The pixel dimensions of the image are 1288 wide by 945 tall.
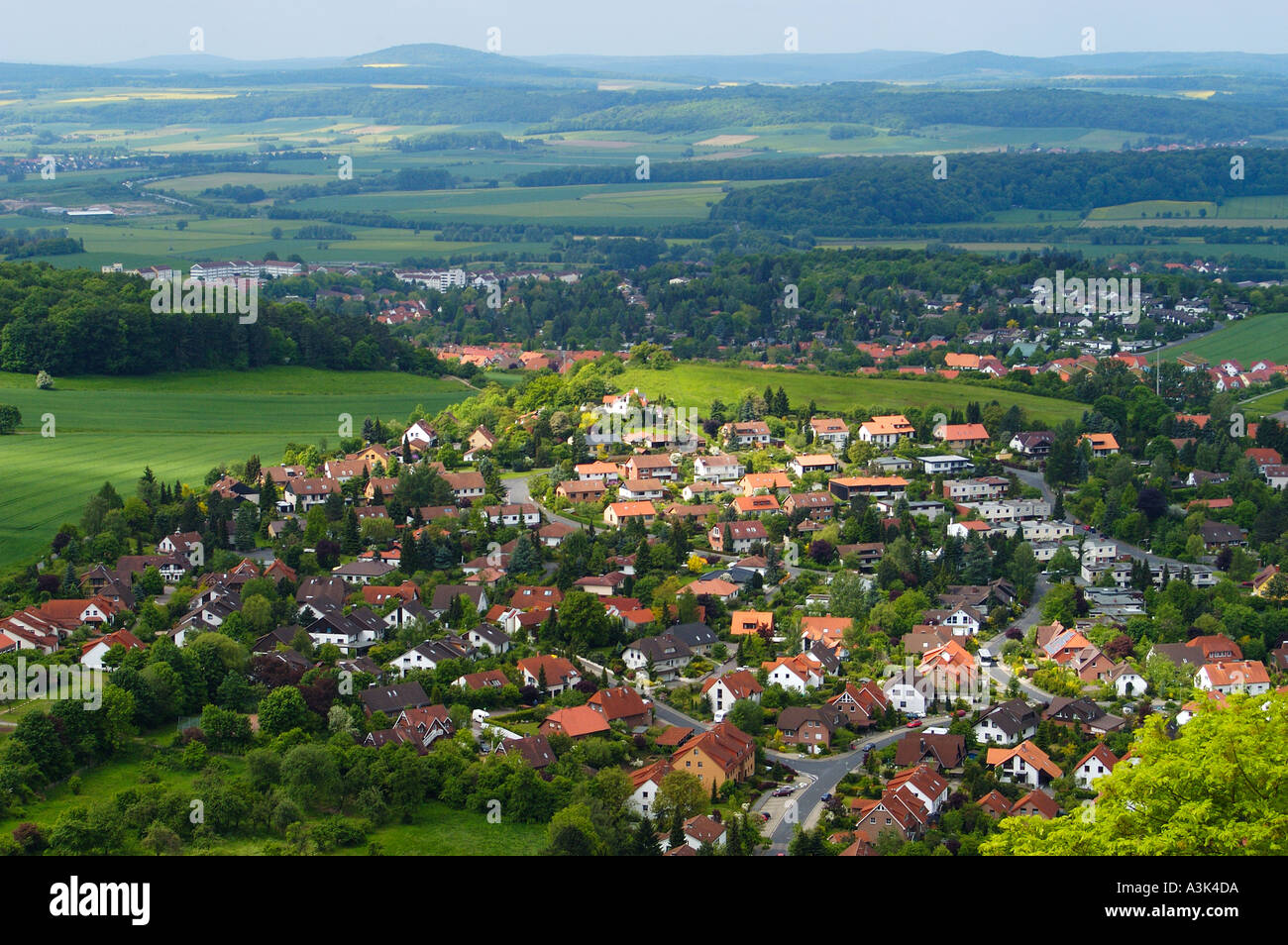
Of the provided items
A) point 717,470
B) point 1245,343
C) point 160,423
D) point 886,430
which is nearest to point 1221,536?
point 886,430

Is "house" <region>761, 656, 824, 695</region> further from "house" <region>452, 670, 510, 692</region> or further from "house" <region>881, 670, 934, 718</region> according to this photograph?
"house" <region>452, 670, 510, 692</region>

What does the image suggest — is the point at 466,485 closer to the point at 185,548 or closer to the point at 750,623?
the point at 185,548

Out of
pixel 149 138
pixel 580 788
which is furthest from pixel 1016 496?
pixel 149 138

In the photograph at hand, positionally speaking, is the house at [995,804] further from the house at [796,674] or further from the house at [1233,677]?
the house at [1233,677]

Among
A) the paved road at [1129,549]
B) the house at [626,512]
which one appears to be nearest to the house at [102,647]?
the house at [626,512]

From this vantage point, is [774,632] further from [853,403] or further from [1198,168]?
[1198,168]

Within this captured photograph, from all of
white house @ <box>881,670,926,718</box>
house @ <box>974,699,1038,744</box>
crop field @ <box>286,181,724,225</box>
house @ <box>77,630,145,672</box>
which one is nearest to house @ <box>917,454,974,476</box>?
white house @ <box>881,670,926,718</box>
